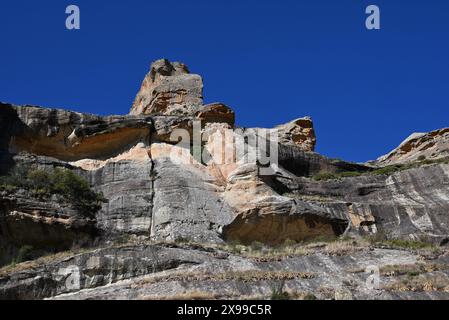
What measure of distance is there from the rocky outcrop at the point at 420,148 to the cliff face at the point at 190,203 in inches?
366

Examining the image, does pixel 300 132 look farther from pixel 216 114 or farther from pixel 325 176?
pixel 216 114

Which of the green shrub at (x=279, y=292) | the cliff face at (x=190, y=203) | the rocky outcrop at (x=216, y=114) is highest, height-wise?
the rocky outcrop at (x=216, y=114)

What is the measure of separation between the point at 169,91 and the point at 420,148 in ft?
68.3

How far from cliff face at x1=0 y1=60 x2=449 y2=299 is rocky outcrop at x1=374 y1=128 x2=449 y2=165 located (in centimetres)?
930

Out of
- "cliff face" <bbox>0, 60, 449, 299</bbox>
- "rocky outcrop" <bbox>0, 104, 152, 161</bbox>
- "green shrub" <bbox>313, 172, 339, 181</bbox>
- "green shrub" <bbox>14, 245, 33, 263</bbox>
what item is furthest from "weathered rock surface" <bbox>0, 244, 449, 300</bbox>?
"green shrub" <bbox>313, 172, 339, 181</bbox>

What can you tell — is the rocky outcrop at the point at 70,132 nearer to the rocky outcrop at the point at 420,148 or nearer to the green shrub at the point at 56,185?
the green shrub at the point at 56,185

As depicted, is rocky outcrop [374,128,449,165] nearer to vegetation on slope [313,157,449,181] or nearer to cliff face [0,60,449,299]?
vegetation on slope [313,157,449,181]

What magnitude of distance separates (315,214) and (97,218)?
1036 centimetres

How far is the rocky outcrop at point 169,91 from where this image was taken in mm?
47250

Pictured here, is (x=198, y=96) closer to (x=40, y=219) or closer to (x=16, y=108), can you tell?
(x=16, y=108)

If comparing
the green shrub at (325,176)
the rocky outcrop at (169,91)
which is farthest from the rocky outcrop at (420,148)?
the rocky outcrop at (169,91)

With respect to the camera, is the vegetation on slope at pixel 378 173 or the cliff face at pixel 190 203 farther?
the vegetation on slope at pixel 378 173

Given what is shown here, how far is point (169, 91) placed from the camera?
4891 centimetres
